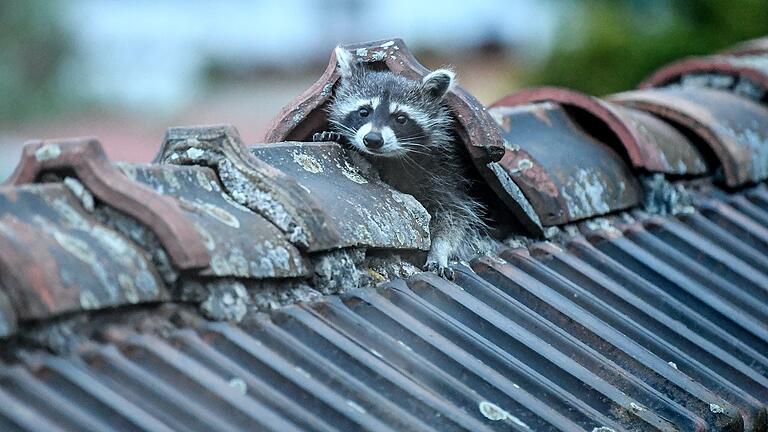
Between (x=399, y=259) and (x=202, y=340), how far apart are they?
0.98 m

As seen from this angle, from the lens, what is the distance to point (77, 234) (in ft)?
8.61

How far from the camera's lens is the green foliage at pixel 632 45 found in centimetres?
1262

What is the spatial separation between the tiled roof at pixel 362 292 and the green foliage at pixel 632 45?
8070mm

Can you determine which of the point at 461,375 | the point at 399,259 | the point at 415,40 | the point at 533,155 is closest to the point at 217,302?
the point at 461,375

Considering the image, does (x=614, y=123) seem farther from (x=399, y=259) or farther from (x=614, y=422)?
(x=614, y=422)

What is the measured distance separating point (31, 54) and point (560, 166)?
22610mm

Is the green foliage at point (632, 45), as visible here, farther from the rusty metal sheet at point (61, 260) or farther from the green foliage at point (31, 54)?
the green foliage at point (31, 54)

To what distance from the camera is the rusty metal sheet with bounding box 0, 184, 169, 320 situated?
2.37 m

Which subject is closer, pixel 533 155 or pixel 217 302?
pixel 217 302

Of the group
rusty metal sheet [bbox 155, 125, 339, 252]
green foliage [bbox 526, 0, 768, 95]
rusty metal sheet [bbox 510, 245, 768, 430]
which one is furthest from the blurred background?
rusty metal sheet [bbox 155, 125, 339, 252]

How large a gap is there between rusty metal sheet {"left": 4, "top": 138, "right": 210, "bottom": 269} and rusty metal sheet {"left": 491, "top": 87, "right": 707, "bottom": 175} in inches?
89.4

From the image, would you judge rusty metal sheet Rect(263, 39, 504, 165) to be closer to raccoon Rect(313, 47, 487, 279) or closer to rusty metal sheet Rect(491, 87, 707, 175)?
raccoon Rect(313, 47, 487, 279)

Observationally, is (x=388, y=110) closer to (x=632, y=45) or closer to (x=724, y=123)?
(x=724, y=123)

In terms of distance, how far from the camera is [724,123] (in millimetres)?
5246
